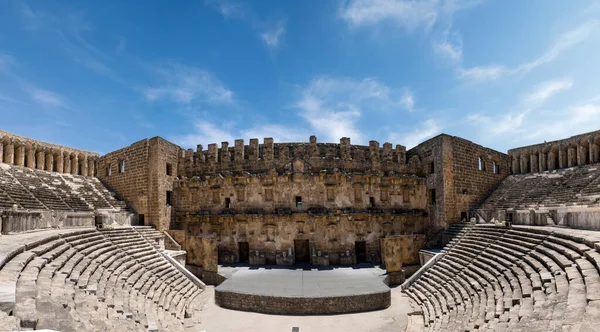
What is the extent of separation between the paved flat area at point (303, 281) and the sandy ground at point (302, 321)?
998mm

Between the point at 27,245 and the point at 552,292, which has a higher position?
the point at 27,245

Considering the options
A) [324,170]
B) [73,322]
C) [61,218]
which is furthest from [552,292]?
[61,218]

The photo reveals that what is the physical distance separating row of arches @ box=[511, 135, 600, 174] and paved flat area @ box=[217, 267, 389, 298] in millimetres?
17412

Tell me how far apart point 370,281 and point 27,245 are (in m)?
15.2

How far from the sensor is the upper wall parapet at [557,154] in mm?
23969

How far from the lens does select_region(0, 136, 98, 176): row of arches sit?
919 inches

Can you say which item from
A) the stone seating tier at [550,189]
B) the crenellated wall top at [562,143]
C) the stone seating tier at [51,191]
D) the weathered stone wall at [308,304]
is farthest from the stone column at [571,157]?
the stone seating tier at [51,191]

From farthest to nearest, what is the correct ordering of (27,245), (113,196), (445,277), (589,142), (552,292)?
(113,196) < (589,142) < (445,277) < (27,245) < (552,292)

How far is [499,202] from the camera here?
962 inches

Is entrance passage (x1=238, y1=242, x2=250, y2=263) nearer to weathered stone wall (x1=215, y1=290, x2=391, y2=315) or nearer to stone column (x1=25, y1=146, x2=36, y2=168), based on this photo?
weathered stone wall (x1=215, y1=290, x2=391, y2=315)

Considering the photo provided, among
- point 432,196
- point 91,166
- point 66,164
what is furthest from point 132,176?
point 432,196

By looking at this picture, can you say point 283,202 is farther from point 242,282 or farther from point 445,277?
point 445,277

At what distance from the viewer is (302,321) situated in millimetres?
14000

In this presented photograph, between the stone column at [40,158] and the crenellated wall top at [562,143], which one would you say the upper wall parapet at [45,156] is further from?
the crenellated wall top at [562,143]
